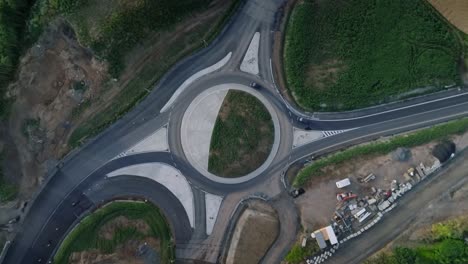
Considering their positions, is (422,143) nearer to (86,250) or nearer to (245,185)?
(245,185)

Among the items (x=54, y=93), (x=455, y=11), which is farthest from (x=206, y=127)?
(x=455, y=11)

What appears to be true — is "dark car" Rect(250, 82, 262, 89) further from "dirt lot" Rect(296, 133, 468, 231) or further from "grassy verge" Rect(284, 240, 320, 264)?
"grassy verge" Rect(284, 240, 320, 264)

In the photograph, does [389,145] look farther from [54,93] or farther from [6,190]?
[6,190]

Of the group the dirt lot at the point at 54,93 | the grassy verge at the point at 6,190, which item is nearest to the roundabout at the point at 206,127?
the dirt lot at the point at 54,93

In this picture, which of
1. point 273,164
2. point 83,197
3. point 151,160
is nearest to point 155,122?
point 151,160

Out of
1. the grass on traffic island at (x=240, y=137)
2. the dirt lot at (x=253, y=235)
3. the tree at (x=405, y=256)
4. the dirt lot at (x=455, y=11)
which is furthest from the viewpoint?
the dirt lot at (x=455, y=11)

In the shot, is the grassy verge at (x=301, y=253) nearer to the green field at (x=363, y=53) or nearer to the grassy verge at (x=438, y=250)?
the grassy verge at (x=438, y=250)

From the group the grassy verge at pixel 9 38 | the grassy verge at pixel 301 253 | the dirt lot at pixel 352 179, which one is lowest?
the grassy verge at pixel 301 253
